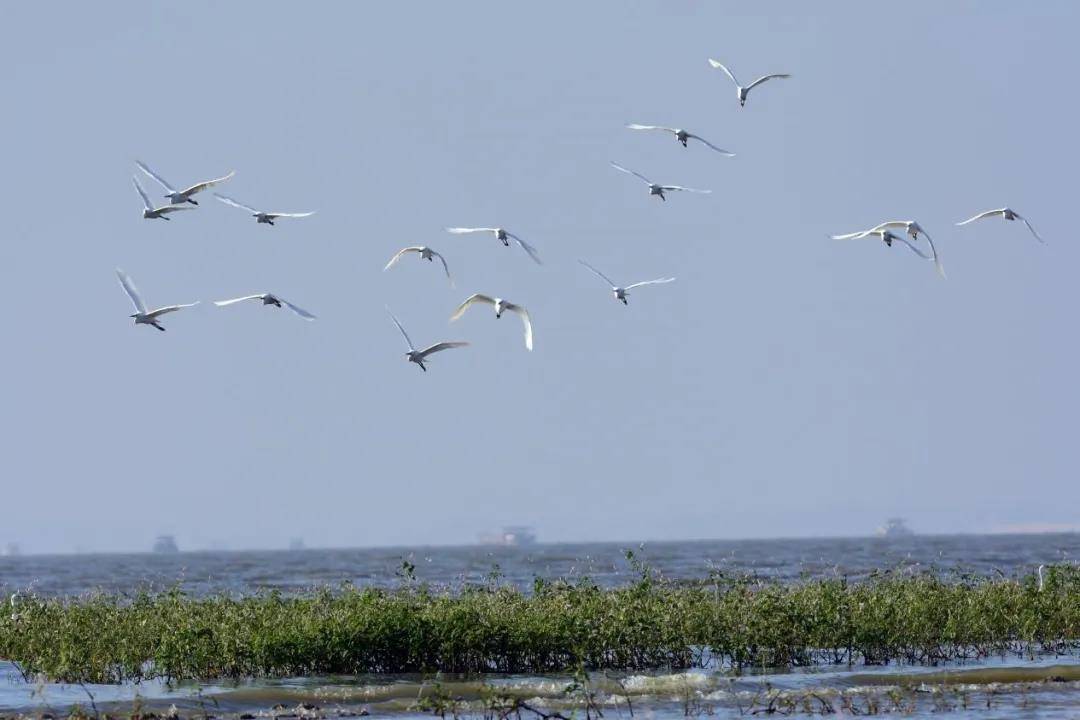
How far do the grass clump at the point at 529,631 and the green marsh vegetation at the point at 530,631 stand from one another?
0.09 ft

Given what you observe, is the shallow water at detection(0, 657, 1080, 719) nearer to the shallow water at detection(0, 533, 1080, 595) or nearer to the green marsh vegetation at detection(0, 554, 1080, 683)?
the green marsh vegetation at detection(0, 554, 1080, 683)

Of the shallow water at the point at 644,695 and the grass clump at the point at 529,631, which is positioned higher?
the grass clump at the point at 529,631

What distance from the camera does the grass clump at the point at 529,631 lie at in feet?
88.9

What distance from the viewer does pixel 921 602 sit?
29.6m

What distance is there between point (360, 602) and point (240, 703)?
2.83 m

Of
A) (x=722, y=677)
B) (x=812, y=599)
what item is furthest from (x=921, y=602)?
(x=722, y=677)

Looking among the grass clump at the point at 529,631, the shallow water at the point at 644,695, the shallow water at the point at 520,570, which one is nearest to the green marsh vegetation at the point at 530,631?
the grass clump at the point at 529,631

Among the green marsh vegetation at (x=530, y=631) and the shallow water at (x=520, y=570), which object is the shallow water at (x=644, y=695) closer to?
the green marsh vegetation at (x=530, y=631)

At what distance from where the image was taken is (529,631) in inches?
1086

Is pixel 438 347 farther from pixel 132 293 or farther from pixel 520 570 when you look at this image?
pixel 520 570

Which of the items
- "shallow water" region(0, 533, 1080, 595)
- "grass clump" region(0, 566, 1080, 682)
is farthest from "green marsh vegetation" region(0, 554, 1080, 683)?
"shallow water" region(0, 533, 1080, 595)

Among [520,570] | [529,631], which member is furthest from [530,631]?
[520,570]

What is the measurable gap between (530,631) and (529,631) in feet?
0.05

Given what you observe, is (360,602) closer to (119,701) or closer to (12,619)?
→ (119,701)
